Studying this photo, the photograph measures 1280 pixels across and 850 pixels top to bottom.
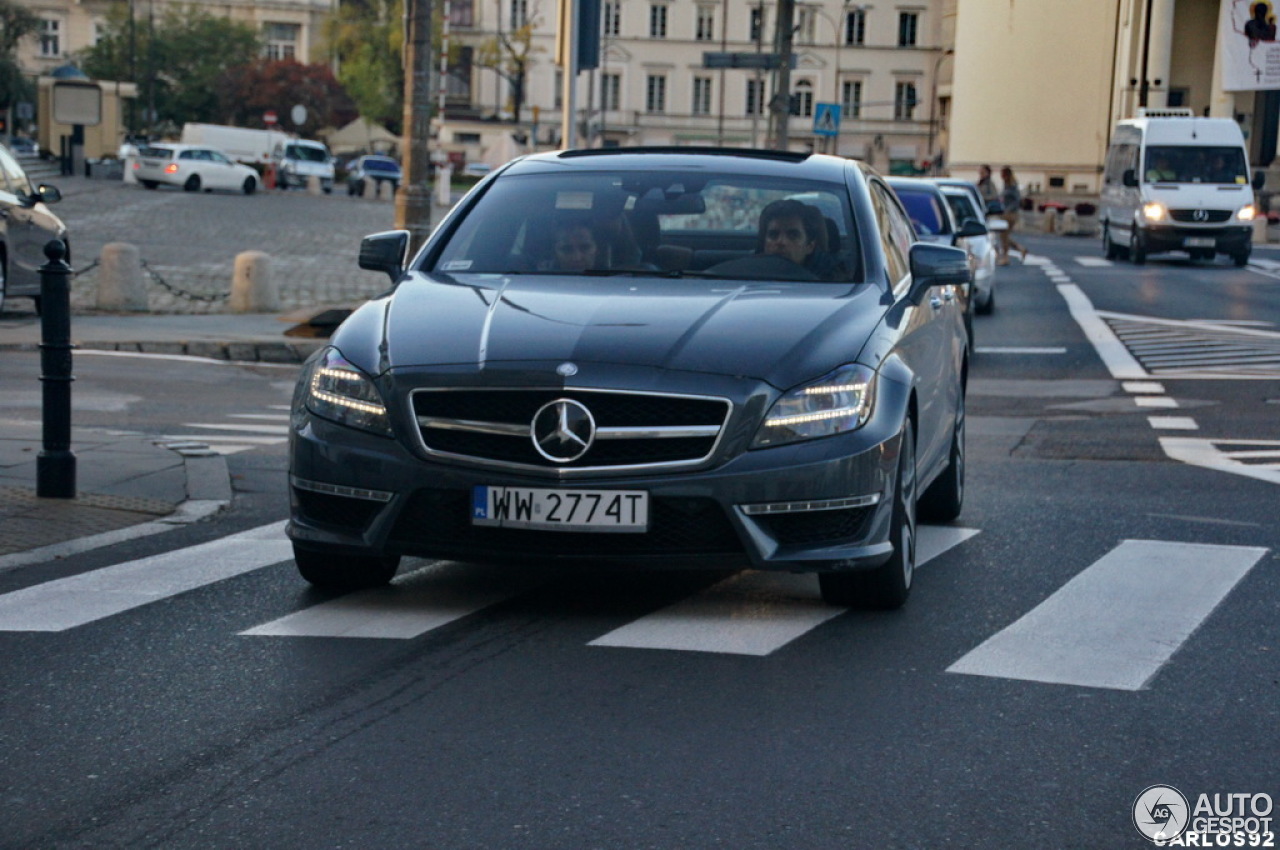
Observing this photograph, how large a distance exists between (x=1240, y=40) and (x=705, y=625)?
6378 cm

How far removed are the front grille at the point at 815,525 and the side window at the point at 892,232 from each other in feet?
4.63

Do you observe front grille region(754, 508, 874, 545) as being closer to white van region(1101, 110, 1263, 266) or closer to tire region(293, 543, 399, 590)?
tire region(293, 543, 399, 590)

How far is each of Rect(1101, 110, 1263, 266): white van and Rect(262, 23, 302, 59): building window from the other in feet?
345

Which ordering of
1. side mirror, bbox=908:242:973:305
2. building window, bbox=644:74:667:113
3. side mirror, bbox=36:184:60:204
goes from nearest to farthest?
side mirror, bbox=908:242:973:305, side mirror, bbox=36:184:60:204, building window, bbox=644:74:667:113

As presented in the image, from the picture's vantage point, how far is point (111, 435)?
37.2 feet

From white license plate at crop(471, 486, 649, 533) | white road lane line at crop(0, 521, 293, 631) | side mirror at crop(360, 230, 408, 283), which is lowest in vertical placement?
white road lane line at crop(0, 521, 293, 631)

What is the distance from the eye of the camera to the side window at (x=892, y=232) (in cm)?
768

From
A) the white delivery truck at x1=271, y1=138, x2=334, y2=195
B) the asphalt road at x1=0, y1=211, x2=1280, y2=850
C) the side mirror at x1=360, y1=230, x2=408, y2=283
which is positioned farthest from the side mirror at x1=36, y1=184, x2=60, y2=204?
the white delivery truck at x1=271, y1=138, x2=334, y2=195

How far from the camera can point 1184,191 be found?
37719 millimetres

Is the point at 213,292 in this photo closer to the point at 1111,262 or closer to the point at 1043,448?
the point at 1043,448

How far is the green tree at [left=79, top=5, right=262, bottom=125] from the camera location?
383 ft

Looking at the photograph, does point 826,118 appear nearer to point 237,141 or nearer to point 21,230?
point 21,230

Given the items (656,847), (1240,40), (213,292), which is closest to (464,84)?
(1240,40)

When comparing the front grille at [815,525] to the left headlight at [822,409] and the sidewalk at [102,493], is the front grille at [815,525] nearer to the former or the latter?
the left headlight at [822,409]
